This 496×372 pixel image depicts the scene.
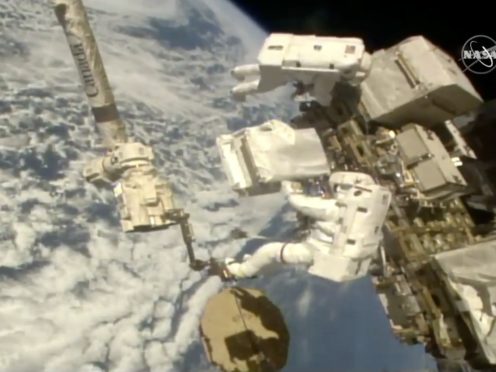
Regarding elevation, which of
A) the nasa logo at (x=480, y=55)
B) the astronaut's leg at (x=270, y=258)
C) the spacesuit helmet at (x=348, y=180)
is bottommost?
the astronaut's leg at (x=270, y=258)

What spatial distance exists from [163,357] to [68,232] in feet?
12.0

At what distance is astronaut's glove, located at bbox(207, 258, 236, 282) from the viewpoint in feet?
18.5

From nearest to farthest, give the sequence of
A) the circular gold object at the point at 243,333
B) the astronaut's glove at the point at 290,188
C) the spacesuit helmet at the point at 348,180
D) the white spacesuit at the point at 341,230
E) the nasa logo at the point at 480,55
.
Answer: the white spacesuit at the point at 341,230 < the spacesuit helmet at the point at 348,180 < the astronaut's glove at the point at 290,188 < the circular gold object at the point at 243,333 < the nasa logo at the point at 480,55

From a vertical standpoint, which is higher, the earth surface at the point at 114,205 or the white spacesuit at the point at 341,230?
the earth surface at the point at 114,205

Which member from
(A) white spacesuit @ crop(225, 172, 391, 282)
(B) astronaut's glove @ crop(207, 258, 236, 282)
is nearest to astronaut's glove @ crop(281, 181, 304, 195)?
(A) white spacesuit @ crop(225, 172, 391, 282)

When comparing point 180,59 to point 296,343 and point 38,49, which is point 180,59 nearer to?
point 38,49

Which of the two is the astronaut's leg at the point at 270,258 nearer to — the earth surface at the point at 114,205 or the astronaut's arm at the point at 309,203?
the astronaut's arm at the point at 309,203

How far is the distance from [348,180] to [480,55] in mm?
4149

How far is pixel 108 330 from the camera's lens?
52.8ft

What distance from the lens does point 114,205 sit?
1705 centimetres

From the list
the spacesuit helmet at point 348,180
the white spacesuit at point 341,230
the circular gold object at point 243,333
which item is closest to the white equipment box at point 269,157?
the white spacesuit at point 341,230

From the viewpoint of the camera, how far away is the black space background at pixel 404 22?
8.44m

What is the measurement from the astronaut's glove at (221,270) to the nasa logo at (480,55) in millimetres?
4301

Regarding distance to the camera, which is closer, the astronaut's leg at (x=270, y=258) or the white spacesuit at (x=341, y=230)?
the white spacesuit at (x=341, y=230)
